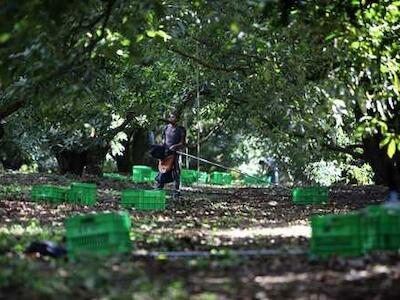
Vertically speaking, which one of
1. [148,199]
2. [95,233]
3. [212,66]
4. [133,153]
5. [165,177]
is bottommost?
[95,233]

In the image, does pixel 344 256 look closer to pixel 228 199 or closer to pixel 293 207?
pixel 293 207

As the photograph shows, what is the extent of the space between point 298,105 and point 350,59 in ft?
4.71

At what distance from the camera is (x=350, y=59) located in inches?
359

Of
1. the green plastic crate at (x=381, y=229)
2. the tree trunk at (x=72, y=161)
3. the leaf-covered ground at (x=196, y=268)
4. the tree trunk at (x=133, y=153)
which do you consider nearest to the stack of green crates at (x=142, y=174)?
the tree trunk at (x=72, y=161)

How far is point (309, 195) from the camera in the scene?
1411 cm

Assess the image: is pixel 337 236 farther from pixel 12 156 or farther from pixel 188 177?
pixel 12 156

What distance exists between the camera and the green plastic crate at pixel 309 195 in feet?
46.3

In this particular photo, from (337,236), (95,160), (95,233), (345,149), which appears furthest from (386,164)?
(95,160)

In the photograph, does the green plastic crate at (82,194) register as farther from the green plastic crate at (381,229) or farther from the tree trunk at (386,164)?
the green plastic crate at (381,229)

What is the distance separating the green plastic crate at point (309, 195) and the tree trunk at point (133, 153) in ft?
47.6

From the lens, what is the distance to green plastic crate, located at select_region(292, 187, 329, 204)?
46.3ft

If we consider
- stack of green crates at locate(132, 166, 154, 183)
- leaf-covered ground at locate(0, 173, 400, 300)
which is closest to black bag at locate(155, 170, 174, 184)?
leaf-covered ground at locate(0, 173, 400, 300)

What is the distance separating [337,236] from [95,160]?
668 inches

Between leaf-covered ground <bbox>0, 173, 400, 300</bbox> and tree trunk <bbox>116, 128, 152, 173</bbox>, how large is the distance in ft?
59.4
